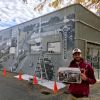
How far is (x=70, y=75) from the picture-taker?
13.4 ft

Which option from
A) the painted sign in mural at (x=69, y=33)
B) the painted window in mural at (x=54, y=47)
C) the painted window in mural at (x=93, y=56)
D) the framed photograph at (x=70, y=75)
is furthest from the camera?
the painted window in mural at (x=93, y=56)

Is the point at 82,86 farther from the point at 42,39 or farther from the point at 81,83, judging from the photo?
the point at 42,39

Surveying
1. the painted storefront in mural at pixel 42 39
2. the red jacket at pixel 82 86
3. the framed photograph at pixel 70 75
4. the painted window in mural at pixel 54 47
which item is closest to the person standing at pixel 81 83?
the red jacket at pixel 82 86

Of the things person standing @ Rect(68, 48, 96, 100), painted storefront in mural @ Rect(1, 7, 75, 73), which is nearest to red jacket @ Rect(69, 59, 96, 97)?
person standing @ Rect(68, 48, 96, 100)

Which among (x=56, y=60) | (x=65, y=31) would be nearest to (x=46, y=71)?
(x=56, y=60)

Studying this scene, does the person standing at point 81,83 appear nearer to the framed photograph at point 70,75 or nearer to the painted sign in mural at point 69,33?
the framed photograph at point 70,75

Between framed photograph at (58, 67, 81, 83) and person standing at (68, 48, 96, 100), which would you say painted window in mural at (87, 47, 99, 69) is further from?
framed photograph at (58, 67, 81, 83)

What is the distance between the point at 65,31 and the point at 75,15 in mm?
1180

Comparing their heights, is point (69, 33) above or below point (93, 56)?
above

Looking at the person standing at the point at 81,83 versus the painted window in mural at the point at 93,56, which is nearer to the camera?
the person standing at the point at 81,83

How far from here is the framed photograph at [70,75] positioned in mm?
4055

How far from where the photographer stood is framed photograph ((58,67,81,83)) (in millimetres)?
4055

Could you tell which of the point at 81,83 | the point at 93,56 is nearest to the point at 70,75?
the point at 81,83

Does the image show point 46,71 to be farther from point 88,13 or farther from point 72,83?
point 72,83
